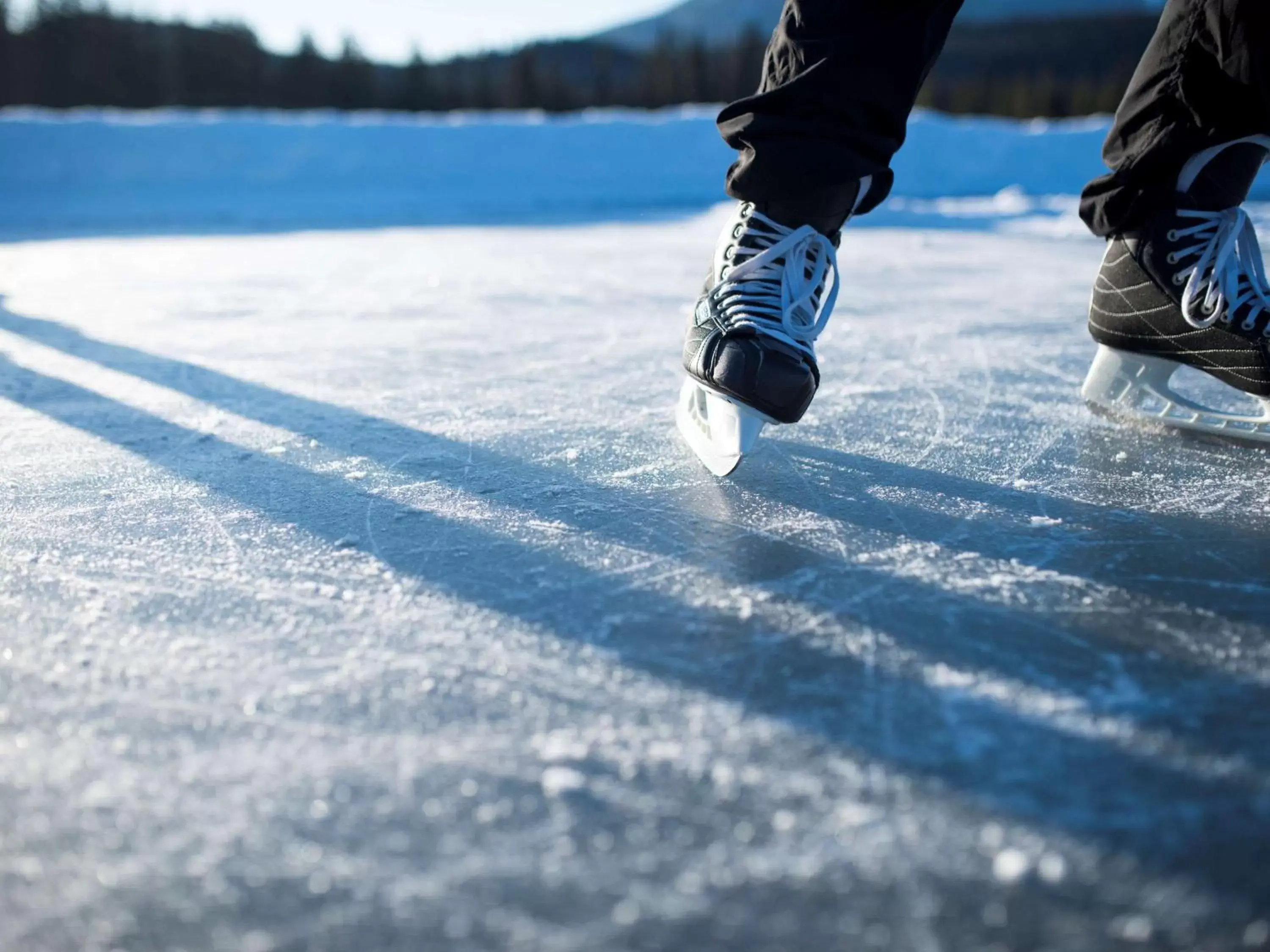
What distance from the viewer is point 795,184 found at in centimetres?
100

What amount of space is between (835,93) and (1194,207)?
1.43 feet

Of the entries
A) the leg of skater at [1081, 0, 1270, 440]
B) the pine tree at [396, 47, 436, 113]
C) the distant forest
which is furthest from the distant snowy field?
the pine tree at [396, 47, 436, 113]

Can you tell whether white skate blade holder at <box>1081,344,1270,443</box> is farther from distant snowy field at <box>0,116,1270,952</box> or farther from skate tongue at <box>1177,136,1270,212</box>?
skate tongue at <box>1177,136,1270,212</box>

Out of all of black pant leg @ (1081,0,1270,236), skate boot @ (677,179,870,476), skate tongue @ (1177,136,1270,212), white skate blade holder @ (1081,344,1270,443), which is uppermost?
black pant leg @ (1081,0,1270,236)

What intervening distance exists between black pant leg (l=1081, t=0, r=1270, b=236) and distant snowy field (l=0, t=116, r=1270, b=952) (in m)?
0.27

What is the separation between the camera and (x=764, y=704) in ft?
1.89

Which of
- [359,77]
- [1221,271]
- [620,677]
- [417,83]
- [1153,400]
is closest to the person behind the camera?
[620,677]

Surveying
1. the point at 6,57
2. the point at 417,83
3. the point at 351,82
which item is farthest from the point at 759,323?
the point at 351,82

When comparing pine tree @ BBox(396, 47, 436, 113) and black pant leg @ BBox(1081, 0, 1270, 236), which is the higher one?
pine tree @ BBox(396, 47, 436, 113)

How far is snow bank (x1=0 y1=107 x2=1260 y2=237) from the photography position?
4371 mm

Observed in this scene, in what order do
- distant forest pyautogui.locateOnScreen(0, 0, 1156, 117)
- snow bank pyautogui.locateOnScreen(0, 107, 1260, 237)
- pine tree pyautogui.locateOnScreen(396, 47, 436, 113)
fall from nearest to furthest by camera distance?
1. snow bank pyautogui.locateOnScreen(0, 107, 1260, 237)
2. distant forest pyautogui.locateOnScreen(0, 0, 1156, 117)
3. pine tree pyautogui.locateOnScreen(396, 47, 436, 113)

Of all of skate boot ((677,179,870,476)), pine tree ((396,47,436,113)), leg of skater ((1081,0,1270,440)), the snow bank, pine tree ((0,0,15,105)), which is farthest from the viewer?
pine tree ((396,47,436,113))

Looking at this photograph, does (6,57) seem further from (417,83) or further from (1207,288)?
(1207,288)

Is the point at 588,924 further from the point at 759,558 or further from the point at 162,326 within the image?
the point at 162,326
